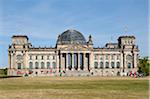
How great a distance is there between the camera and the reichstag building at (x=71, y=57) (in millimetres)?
152625

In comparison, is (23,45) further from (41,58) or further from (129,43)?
(129,43)

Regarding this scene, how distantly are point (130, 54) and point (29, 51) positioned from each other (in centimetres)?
4857

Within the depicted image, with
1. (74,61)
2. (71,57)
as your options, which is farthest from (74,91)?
(74,61)

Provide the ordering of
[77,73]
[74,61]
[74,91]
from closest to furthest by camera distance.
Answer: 1. [74,91]
2. [77,73]
3. [74,61]

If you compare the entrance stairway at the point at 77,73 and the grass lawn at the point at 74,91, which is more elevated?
the grass lawn at the point at 74,91

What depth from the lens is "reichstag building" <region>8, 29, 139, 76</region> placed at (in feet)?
501

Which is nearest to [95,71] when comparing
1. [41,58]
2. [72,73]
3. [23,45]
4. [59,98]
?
[72,73]

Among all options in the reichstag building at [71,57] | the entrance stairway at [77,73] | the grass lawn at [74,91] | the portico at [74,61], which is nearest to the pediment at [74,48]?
the reichstag building at [71,57]

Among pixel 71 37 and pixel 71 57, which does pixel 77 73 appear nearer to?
pixel 71 57

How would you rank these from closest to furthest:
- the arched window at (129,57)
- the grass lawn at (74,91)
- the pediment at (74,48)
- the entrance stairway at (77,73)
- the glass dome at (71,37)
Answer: the grass lawn at (74,91)
the entrance stairway at (77,73)
the pediment at (74,48)
the glass dome at (71,37)
the arched window at (129,57)

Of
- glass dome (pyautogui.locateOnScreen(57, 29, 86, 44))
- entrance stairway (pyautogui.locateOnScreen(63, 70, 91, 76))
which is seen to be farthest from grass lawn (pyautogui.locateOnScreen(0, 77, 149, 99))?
glass dome (pyautogui.locateOnScreen(57, 29, 86, 44))

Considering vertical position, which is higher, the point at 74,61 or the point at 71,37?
the point at 71,37

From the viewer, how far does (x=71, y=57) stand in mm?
153250

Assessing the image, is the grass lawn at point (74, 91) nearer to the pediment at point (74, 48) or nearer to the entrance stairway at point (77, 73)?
the entrance stairway at point (77, 73)
